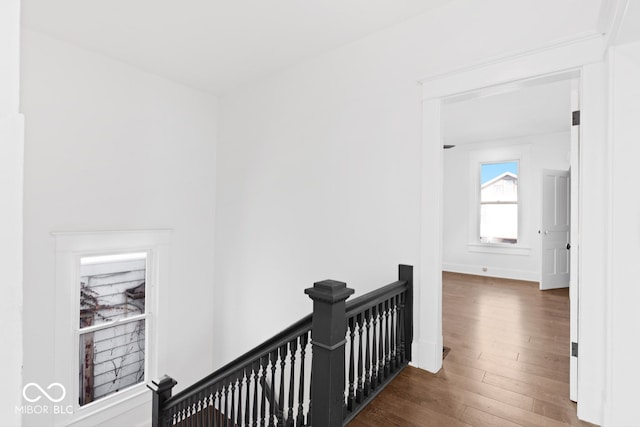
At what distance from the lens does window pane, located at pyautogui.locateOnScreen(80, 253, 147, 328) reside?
3.56 metres

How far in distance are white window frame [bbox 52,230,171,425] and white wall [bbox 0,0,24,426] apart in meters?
3.67

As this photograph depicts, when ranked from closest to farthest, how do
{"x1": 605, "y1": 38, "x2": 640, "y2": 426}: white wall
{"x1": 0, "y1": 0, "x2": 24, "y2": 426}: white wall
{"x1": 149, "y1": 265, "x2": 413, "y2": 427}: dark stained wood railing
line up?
{"x1": 0, "y1": 0, "x2": 24, "y2": 426}: white wall, {"x1": 605, "y1": 38, "x2": 640, "y2": 426}: white wall, {"x1": 149, "y1": 265, "x2": 413, "y2": 427}: dark stained wood railing

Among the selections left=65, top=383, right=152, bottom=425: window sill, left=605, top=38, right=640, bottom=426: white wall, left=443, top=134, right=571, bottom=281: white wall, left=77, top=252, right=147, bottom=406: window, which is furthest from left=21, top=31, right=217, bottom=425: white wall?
left=443, top=134, right=571, bottom=281: white wall

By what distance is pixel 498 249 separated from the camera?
21.0ft

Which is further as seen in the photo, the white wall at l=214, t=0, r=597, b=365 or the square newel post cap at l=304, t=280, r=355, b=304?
the white wall at l=214, t=0, r=597, b=365

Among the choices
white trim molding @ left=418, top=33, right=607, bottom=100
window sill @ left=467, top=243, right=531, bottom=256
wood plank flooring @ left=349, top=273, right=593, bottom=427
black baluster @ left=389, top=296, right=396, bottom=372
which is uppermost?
white trim molding @ left=418, top=33, right=607, bottom=100

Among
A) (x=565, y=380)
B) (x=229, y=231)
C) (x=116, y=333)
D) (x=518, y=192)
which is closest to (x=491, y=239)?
(x=518, y=192)

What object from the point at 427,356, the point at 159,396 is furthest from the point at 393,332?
the point at 159,396

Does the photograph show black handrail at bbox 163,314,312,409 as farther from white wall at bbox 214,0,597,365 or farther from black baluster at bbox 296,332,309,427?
white wall at bbox 214,0,597,365

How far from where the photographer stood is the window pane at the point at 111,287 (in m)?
3.56

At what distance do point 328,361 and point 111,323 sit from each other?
3.17 meters
